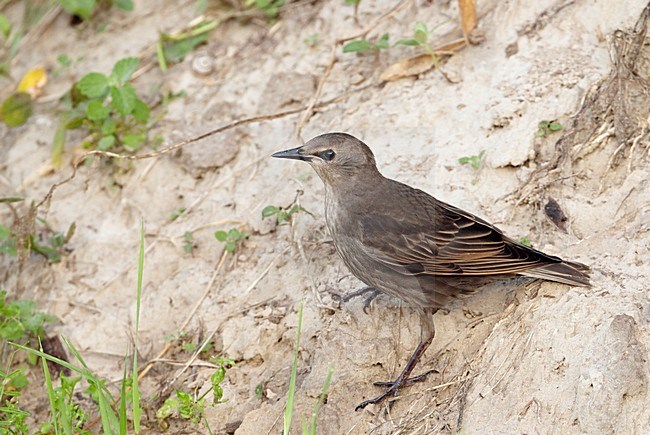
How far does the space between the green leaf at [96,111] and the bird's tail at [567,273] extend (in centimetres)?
365

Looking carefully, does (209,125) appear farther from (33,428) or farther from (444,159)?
(33,428)

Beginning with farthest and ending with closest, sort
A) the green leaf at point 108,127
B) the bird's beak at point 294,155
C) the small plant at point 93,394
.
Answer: the green leaf at point 108,127
the bird's beak at point 294,155
the small plant at point 93,394

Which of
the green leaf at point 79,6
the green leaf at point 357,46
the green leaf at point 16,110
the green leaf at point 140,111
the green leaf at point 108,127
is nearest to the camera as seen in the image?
the green leaf at point 357,46

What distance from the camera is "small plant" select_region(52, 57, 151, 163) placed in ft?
21.1

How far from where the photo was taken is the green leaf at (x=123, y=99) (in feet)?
20.9

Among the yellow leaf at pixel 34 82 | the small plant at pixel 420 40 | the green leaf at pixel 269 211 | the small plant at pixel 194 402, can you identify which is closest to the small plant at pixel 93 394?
the small plant at pixel 194 402

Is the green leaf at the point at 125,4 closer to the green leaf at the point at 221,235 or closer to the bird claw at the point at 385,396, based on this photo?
the green leaf at the point at 221,235

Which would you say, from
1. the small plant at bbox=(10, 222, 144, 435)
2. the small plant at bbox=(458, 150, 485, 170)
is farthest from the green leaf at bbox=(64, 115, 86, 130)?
the small plant at bbox=(458, 150, 485, 170)

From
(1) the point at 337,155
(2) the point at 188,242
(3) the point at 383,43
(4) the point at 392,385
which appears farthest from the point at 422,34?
(4) the point at 392,385

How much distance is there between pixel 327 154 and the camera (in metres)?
5.04

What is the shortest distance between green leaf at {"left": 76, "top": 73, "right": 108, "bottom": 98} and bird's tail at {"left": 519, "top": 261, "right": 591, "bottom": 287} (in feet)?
12.0

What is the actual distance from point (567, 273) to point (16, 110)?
480cm

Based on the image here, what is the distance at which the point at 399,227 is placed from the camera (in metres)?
4.84

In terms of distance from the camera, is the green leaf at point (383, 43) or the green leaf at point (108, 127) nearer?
the green leaf at point (383, 43)
